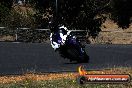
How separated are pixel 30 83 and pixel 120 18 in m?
43.5

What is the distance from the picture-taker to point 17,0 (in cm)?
5900

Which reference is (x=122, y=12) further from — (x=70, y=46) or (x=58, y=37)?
(x=58, y=37)

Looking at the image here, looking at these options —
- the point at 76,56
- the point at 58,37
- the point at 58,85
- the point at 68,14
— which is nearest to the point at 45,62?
the point at 58,37

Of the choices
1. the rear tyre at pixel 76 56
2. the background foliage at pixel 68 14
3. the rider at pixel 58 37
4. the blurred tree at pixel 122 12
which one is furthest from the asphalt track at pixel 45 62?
the blurred tree at pixel 122 12

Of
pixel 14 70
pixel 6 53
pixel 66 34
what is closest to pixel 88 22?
pixel 6 53

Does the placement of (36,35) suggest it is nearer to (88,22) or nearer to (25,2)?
(88,22)

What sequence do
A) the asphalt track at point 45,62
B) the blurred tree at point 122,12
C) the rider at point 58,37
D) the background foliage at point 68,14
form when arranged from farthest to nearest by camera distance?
the blurred tree at point 122,12
the background foliage at point 68,14
the rider at point 58,37
the asphalt track at point 45,62

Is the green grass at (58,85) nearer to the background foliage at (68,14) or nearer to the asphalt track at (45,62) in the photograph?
the asphalt track at (45,62)

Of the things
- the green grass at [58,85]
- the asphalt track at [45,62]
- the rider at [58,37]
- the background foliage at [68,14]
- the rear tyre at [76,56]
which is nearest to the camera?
the green grass at [58,85]

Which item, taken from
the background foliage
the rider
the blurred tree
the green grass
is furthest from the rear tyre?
the blurred tree

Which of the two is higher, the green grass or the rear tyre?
the rear tyre

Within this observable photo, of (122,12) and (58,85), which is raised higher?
(122,12)

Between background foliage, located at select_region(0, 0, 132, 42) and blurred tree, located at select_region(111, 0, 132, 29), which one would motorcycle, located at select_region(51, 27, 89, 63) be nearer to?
background foliage, located at select_region(0, 0, 132, 42)

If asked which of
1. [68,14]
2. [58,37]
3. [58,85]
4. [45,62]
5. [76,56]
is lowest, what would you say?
[58,85]
